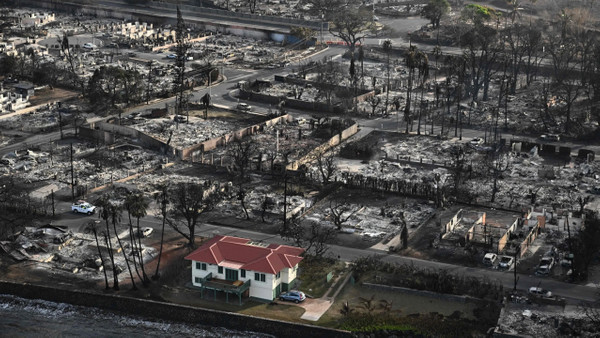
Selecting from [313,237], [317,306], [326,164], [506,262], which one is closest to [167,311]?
[317,306]

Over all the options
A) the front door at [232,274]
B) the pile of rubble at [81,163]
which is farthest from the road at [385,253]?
the front door at [232,274]

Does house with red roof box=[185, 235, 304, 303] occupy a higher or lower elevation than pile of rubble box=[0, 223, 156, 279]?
higher

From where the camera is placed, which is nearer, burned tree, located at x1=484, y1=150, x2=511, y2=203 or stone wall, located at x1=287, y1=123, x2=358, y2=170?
burned tree, located at x1=484, y1=150, x2=511, y2=203

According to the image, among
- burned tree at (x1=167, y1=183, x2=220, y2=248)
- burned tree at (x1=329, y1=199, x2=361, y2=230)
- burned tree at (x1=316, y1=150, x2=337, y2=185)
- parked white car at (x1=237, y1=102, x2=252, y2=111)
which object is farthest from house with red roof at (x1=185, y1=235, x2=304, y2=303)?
parked white car at (x1=237, y1=102, x2=252, y2=111)

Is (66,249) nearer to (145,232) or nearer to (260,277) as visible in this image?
(145,232)

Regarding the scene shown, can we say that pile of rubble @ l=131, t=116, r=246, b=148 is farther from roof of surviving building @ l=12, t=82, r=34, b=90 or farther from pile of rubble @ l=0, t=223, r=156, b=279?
pile of rubble @ l=0, t=223, r=156, b=279

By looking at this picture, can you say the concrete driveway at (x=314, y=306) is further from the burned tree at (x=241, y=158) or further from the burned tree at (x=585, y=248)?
the burned tree at (x=585, y=248)

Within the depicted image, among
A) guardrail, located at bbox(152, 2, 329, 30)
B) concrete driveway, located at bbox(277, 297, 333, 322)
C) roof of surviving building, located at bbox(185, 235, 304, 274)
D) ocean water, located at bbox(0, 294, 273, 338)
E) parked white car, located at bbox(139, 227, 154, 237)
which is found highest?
guardrail, located at bbox(152, 2, 329, 30)
